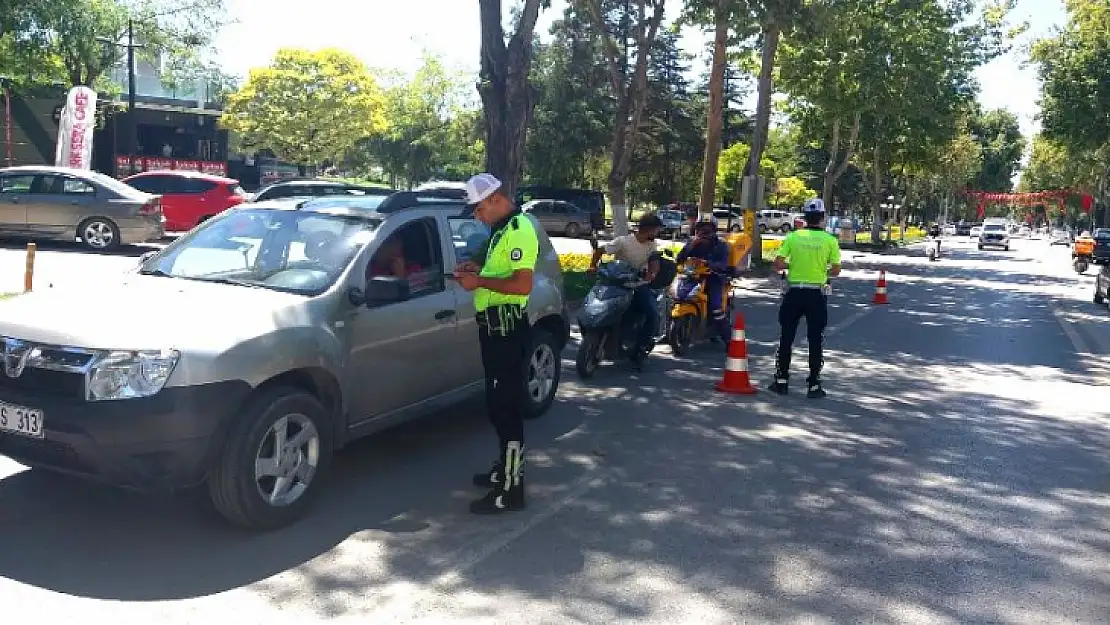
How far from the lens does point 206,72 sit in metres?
48.7

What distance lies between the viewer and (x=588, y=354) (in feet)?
30.6

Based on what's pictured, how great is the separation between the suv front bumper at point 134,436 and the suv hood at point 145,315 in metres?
0.26

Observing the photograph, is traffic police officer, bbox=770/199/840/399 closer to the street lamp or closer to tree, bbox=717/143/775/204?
the street lamp

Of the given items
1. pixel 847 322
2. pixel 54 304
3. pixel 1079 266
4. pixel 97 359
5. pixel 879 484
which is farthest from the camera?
pixel 1079 266

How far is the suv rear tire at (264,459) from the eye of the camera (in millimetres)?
4586

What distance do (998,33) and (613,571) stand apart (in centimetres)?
4039

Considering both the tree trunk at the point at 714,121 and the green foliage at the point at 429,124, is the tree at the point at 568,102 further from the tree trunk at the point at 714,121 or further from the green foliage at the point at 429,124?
the tree trunk at the point at 714,121

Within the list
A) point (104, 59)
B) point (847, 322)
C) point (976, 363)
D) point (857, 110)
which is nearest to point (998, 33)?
point (857, 110)

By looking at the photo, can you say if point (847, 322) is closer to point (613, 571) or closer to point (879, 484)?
point (879, 484)

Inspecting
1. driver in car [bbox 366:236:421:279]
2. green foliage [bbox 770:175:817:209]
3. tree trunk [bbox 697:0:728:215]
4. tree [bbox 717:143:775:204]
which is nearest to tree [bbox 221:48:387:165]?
tree [bbox 717:143:775:204]

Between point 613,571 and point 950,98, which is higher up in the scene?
point 950,98

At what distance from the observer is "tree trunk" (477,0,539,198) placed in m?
13.6

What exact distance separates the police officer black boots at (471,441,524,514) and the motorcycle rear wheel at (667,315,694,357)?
5.80 meters

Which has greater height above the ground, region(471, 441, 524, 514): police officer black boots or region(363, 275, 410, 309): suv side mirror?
region(363, 275, 410, 309): suv side mirror
